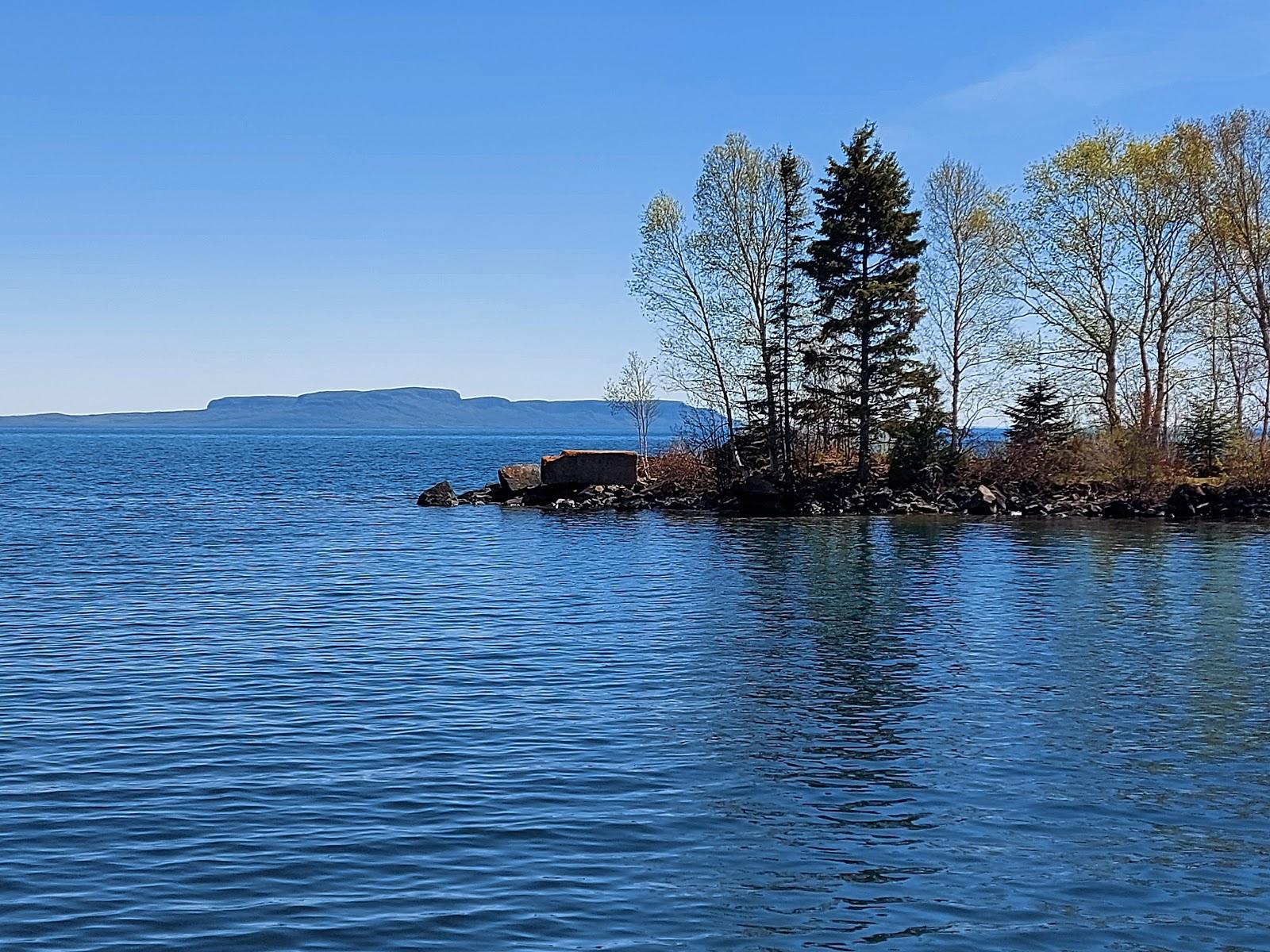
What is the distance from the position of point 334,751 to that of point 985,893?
8.59m

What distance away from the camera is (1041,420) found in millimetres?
59500

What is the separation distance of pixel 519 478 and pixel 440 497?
4.28 meters

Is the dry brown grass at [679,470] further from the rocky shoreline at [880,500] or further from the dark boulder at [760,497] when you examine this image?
the dark boulder at [760,497]

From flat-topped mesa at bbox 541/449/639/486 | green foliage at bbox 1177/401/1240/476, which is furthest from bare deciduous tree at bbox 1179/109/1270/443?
flat-topped mesa at bbox 541/449/639/486

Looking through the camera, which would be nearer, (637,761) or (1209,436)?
(637,761)

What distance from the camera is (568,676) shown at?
21.4m

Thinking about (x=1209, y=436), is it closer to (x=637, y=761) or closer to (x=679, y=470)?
(x=679, y=470)

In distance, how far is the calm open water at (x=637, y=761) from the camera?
11.0 metres

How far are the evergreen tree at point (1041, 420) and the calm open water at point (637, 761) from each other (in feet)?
77.2

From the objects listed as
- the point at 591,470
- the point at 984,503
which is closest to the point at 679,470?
the point at 591,470

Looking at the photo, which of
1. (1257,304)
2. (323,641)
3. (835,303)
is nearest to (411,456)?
(835,303)

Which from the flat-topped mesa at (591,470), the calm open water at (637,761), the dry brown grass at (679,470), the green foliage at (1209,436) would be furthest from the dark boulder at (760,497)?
the calm open water at (637,761)

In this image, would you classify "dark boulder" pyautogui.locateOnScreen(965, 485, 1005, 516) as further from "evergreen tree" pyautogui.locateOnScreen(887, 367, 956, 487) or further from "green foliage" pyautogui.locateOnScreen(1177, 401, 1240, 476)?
"green foliage" pyautogui.locateOnScreen(1177, 401, 1240, 476)

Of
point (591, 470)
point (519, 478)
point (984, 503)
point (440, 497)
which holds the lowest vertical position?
point (984, 503)
